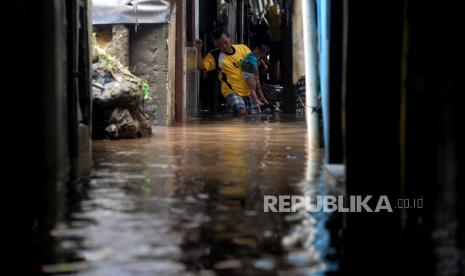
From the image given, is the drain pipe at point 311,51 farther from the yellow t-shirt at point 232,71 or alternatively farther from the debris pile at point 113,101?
the yellow t-shirt at point 232,71

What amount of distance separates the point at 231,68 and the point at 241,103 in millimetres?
802

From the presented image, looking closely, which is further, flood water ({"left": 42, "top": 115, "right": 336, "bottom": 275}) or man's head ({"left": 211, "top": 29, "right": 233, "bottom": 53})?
man's head ({"left": 211, "top": 29, "right": 233, "bottom": 53})

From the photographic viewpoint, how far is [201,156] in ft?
23.3

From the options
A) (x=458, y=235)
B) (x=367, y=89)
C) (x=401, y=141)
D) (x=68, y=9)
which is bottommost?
(x=458, y=235)

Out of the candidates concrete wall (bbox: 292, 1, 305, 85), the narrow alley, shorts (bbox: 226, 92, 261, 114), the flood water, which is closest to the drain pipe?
the narrow alley

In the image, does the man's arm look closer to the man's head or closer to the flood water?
the man's head

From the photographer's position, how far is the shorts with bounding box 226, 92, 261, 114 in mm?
16203

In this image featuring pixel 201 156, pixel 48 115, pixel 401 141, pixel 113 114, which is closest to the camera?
pixel 401 141

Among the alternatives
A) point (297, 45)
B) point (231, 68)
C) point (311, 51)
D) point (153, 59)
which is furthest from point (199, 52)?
point (311, 51)

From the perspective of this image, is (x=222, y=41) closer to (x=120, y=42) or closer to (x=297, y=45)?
(x=297, y=45)

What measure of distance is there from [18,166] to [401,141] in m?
1.98

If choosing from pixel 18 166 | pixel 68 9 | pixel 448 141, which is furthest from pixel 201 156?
pixel 448 141

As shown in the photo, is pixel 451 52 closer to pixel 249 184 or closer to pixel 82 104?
pixel 249 184

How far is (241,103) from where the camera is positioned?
16250 mm
